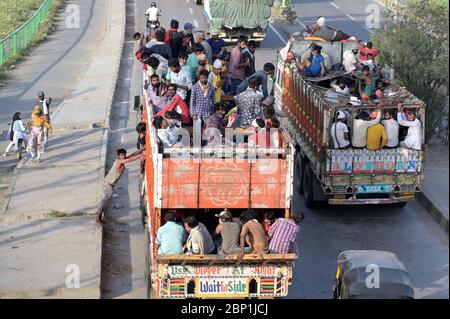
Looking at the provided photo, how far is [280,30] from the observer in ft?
123

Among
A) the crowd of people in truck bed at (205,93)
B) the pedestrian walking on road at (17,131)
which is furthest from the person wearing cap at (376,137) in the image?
the pedestrian walking on road at (17,131)

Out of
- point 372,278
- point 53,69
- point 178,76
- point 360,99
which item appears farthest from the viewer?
point 53,69

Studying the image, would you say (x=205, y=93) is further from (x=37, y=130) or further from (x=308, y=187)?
(x=37, y=130)

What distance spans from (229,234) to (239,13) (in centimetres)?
2150

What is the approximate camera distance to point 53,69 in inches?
1243

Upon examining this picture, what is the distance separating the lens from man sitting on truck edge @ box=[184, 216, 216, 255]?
12049mm

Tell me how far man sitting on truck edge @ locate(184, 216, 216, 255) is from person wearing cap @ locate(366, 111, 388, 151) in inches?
188

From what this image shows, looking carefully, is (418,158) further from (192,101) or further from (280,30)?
(280,30)

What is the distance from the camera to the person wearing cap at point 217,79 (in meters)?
16.7

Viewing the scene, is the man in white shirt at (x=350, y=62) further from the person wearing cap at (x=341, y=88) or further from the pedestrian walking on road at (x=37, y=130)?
the pedestrian walking on road at (x=37, y=130)

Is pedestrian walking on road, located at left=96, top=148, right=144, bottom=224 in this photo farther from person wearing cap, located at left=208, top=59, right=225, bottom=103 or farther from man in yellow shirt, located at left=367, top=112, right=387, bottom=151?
man in yellow shirt, located at left=367, top=112, right=387, bottom=151

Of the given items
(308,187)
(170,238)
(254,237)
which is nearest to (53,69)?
(308,187)
